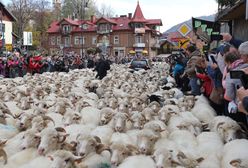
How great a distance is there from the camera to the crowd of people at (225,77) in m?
4.94

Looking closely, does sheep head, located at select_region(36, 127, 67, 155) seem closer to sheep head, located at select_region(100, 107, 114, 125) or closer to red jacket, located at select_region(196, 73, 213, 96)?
Answer: sheep head, located at select_region(100, 107, 114, 125)

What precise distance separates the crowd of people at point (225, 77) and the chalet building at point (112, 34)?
65029mm

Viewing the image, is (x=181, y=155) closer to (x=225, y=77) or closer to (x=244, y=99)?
(x=244, y=99)

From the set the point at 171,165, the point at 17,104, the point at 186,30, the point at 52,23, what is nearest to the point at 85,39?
the point at 52,23

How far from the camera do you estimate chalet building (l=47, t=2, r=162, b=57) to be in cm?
7850

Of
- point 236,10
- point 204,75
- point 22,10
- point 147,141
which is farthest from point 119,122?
point 22,10

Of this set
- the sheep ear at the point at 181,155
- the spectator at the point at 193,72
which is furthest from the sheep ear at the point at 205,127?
the spectator at the point at 193,72

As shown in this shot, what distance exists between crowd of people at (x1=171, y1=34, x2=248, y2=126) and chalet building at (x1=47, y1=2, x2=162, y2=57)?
2560 inches

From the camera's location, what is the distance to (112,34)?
261 ft

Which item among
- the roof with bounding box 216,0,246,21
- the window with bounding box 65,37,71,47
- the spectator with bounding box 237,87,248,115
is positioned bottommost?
the spectator with bounding box 237,87,248,115

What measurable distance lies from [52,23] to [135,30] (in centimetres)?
2116


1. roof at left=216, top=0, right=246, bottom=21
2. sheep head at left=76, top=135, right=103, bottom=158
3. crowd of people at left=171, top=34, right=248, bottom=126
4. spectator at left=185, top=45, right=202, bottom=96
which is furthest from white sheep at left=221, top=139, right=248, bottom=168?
roof at left=216, top=0, right=246, bottom=21

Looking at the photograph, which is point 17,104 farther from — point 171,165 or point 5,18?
point 5,18

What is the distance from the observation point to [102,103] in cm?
1014
